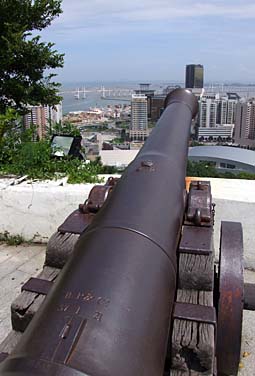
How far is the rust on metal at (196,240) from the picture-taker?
73.9 inches

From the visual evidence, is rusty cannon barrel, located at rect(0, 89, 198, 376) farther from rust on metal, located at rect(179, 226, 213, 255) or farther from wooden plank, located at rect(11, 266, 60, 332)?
wooden plank, located at rect(11, 266, 60, 332)

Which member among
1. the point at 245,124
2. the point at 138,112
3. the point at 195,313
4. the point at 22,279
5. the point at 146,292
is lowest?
the point at 245,124

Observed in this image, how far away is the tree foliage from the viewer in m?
5.36

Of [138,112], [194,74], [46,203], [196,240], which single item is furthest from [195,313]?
[194,74]

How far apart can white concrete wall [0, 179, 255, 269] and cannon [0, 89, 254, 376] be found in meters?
0.98

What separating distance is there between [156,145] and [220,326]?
102 cm

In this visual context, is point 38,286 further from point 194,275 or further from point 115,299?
point 115,299

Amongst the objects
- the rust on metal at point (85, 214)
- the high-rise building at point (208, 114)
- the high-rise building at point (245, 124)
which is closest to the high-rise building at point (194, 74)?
the high-rise building at point (245, 124)

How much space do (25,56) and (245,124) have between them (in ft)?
82.8

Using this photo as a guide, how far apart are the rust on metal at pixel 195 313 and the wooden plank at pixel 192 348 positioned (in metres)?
0.01

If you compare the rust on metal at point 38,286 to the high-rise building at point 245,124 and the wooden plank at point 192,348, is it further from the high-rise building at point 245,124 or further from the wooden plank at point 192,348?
the high-rise building at point 245,124

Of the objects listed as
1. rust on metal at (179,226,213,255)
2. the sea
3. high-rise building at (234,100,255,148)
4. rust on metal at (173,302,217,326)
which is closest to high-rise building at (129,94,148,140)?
the sea

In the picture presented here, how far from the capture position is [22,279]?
124 inches

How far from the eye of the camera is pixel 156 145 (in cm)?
240
